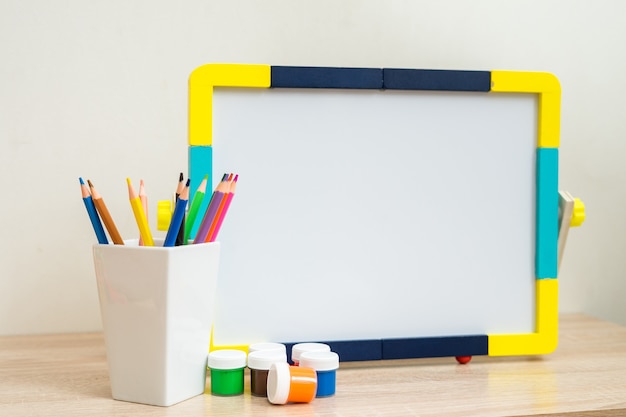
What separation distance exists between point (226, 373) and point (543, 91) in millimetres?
421

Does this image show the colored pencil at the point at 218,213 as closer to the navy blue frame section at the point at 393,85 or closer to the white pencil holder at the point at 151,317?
the white pencil holder at the point at 151,317

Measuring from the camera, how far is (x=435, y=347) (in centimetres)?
71

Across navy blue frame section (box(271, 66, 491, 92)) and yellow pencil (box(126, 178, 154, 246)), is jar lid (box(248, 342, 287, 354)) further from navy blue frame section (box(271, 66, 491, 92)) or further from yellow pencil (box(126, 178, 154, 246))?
navy blue frame section (box(271, 66, 491, 92))

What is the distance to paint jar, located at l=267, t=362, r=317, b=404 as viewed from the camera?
0.57 meters

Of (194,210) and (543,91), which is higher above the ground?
(543,91)

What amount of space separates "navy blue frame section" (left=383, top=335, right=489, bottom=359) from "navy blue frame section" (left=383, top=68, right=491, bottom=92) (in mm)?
248

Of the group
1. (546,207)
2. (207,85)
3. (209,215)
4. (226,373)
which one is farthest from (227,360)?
(546,207)

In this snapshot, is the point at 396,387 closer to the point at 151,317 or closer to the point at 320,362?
the point at 320,362

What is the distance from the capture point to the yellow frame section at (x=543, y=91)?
2.38 ft

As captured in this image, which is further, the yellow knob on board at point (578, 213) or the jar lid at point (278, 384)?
the yellow knob on board at point (578, 213)

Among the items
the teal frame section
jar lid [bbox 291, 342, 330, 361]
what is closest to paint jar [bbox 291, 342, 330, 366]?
jar lid [bbox 291, 342, 330, 361]

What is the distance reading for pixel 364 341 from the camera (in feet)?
2.28

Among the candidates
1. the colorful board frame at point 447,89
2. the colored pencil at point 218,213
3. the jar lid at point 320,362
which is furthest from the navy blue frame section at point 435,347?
the colored pencil at point 218,213

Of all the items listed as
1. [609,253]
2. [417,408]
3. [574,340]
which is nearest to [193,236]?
[417,408]
